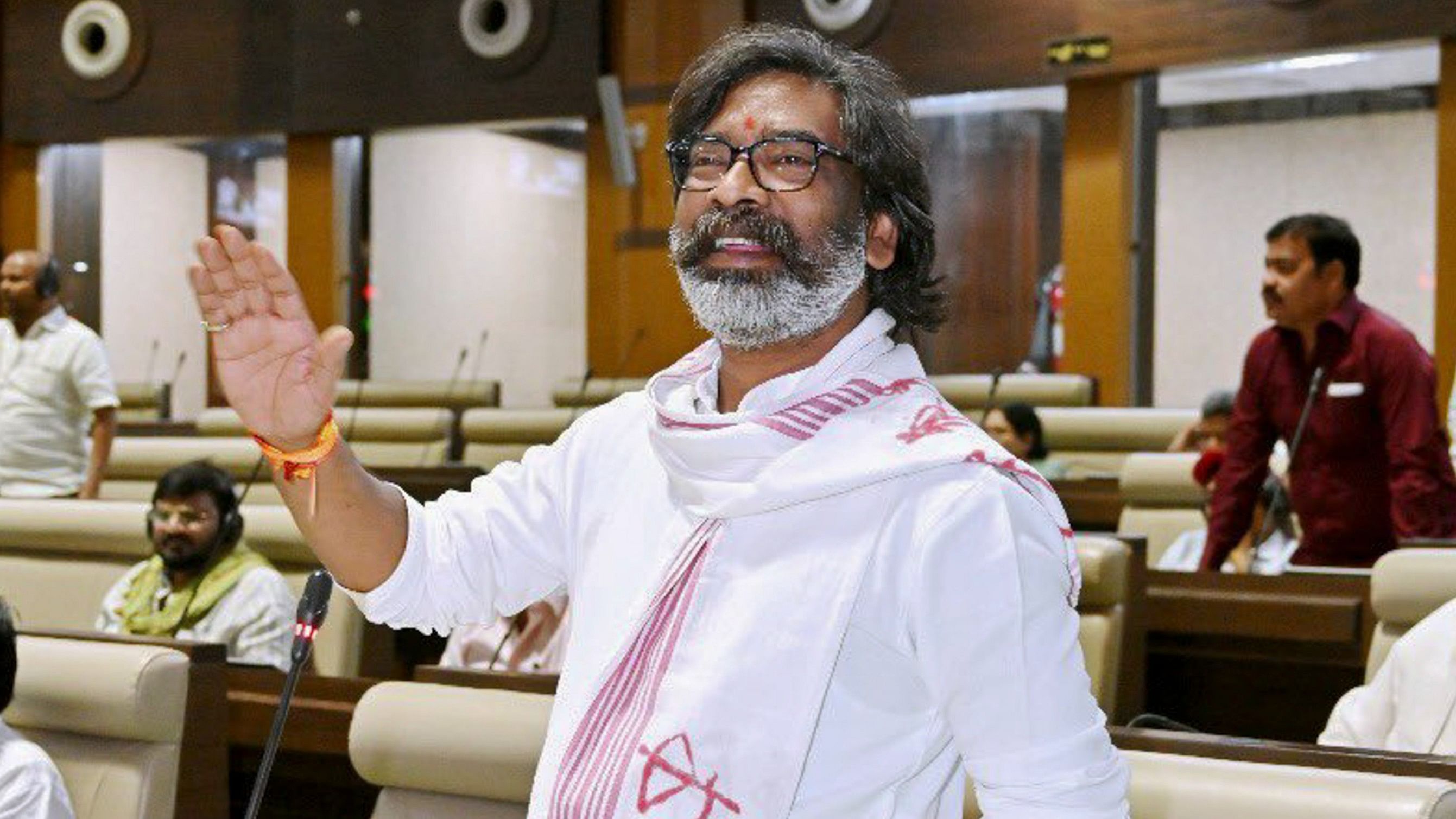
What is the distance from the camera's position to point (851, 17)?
1012 cm

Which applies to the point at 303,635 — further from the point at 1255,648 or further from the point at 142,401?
the point at 142,401

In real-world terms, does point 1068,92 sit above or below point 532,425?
above

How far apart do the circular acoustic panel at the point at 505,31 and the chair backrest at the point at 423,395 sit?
7.40 ft

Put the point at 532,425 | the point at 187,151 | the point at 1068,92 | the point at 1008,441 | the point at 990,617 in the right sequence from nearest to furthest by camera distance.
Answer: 1. the point at 990,617
2. the point at 1008,441
3. the point at 532,425
4. the point at 1068,92
5. the point at 187,151

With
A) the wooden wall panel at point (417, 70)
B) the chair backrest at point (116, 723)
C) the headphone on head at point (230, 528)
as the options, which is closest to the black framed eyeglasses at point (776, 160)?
the chair backrest at point (116, 723)

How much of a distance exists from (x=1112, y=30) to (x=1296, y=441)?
17.1ft

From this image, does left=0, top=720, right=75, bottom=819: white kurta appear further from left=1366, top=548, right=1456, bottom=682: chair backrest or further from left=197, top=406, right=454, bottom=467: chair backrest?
left=197, top=406, right=454, bottom=467: chair backrest

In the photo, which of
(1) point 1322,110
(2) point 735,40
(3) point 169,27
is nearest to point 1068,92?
(1) point 1322,110

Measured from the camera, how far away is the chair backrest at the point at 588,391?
835 centimetres

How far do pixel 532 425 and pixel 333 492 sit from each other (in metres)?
5.99

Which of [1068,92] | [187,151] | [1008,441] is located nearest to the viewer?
[1008,441]

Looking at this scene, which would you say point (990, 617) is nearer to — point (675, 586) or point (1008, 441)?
point (675, 586)

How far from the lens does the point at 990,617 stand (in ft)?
4.49

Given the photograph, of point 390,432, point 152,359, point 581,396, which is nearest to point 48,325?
point 390,432
